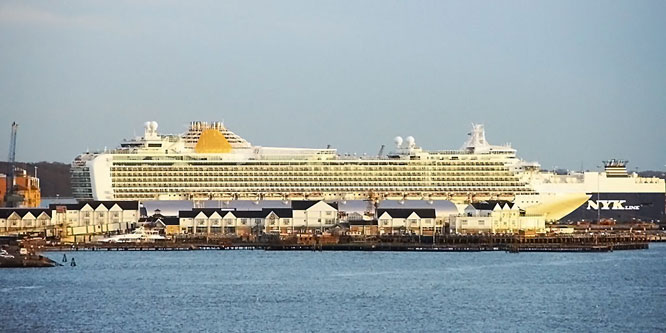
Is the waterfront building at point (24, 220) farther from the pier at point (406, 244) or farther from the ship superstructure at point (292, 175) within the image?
the ship superstructure at point (292, 175)

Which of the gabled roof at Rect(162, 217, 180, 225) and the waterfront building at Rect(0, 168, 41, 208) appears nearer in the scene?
the gabled roof at Rect(162, 217, 180, 225)

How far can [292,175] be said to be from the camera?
278 feet

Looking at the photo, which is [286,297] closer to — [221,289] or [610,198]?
[221,289]

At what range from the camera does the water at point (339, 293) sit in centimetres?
4244

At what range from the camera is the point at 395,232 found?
73.9 m

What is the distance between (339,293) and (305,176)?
116 feet

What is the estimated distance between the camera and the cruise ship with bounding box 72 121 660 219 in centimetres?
8406

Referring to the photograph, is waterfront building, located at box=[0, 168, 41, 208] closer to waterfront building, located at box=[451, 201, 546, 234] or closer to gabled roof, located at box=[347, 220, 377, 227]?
gabled roof, located at box=[347, 220, 377, 227]

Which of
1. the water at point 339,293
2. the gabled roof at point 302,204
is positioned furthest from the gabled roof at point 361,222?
the water at point 339,293

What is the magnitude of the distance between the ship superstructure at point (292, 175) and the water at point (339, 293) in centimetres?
1800

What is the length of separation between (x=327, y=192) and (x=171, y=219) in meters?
11.0

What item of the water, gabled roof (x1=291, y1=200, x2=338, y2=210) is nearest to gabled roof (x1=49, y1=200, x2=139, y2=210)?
gabled roof (x1=291, y1=200, x2=338, y2=210)

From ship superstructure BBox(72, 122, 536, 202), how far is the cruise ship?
2.1 inches

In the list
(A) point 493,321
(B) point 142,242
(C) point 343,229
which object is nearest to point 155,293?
(A) point 493,321
